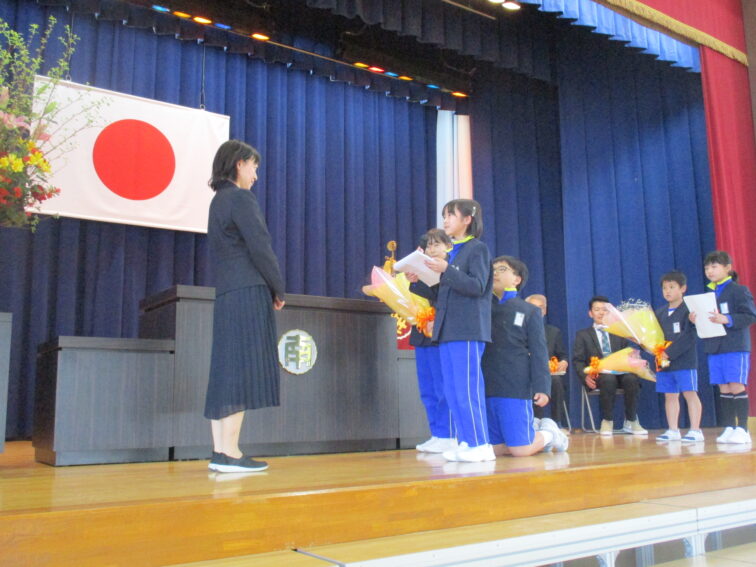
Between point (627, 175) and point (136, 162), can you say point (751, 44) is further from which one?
point (136, 162)

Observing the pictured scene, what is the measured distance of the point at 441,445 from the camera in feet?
10.9

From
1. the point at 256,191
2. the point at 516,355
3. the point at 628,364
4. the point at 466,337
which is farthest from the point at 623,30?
the point at 466,337

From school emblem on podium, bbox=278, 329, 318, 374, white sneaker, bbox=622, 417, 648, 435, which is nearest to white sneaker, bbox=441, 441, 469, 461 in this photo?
school emblem on podium, bbox=278, 329, 318, 374

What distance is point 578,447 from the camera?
3695 mm

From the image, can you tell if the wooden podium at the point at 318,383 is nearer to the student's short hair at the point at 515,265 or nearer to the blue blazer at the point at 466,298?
the student's short hair at the point at 515,265

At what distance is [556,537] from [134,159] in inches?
177

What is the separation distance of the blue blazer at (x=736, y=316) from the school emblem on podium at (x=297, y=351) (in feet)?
7.89

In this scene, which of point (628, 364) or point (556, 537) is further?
point (628, 364)

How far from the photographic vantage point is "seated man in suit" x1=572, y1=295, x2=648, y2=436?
17.3 ft

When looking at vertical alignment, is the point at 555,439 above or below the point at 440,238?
below

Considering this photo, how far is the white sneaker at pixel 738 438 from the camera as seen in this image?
3.80 m

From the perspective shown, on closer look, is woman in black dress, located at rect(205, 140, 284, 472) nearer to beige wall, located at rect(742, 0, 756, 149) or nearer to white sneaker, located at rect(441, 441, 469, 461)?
white sneaker, located at rect(441, 441, 469, 461)

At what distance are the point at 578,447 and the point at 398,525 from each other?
2008 millimetres

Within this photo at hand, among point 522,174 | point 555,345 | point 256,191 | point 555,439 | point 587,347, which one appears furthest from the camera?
point 522,174
